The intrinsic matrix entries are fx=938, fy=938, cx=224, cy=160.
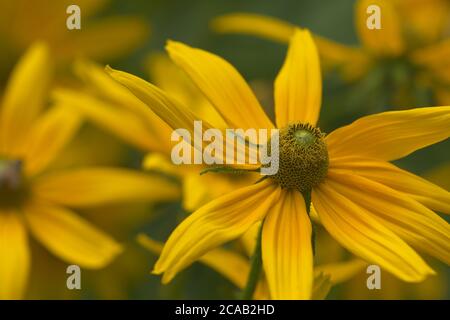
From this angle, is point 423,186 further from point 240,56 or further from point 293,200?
point 240,56

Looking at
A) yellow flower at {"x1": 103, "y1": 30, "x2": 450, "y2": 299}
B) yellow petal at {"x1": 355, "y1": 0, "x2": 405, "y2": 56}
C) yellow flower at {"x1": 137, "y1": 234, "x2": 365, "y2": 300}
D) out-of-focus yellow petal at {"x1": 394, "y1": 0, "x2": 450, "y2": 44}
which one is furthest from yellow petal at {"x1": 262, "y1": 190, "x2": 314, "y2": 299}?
out-of-focus yellow petal at {"x1": 394, "y1": 0, "x2": 450, "y2": 44}

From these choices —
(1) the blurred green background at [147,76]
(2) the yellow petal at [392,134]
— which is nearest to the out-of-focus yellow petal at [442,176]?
(1) the blurred green background at [147,76]

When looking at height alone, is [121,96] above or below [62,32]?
below

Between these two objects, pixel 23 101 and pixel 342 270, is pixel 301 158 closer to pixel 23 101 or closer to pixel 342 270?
pixel 342 270

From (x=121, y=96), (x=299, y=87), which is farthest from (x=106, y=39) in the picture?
(x=299, y=87)

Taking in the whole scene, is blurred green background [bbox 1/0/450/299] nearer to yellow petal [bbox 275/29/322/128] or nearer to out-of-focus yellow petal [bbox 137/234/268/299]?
out-of-focus yellow petal [bbox 137/234/268/299]

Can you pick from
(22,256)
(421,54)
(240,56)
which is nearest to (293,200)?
(22,256)

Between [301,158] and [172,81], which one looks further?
[172,81]
